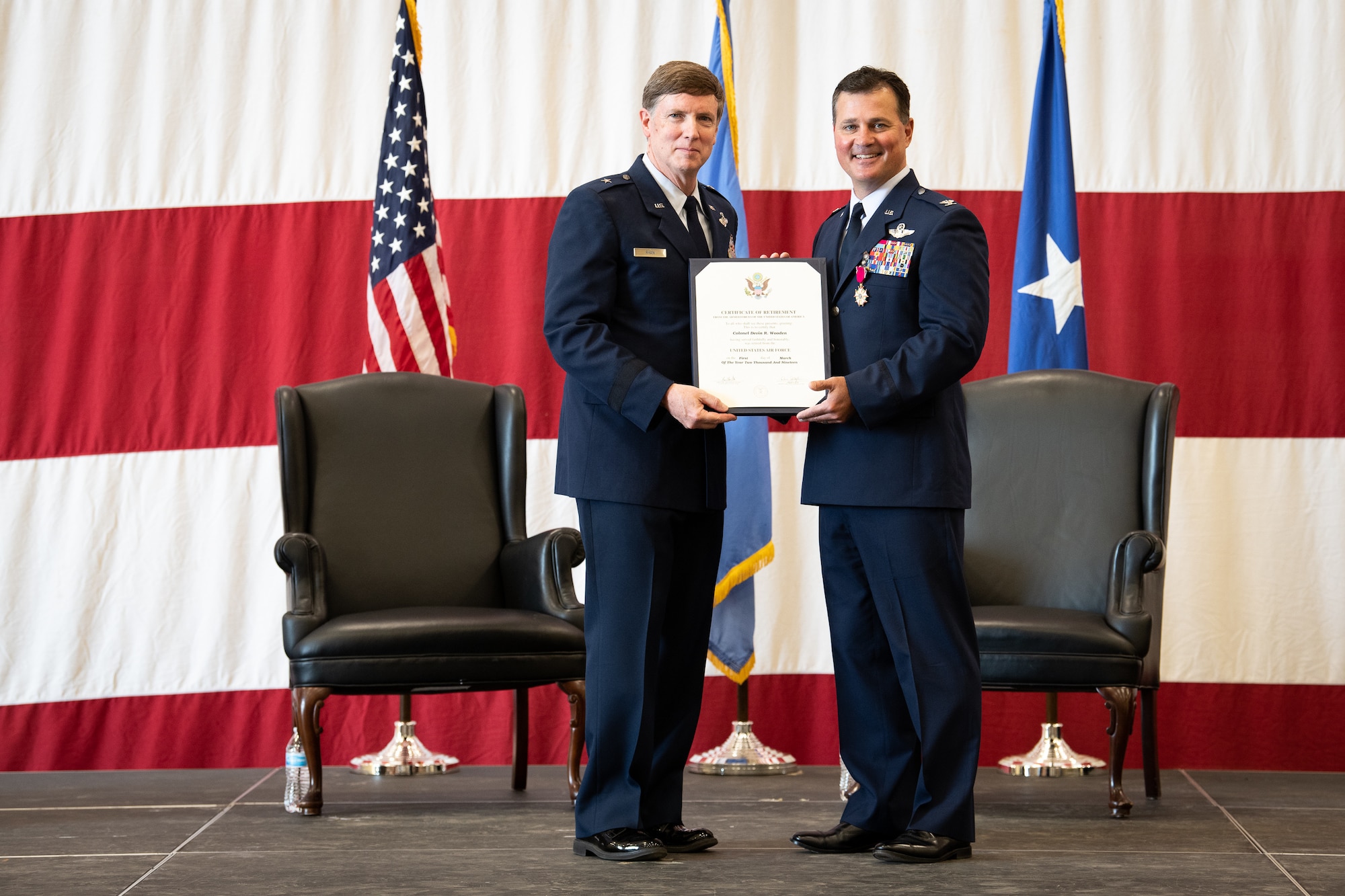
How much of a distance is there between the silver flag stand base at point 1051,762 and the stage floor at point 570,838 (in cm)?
8

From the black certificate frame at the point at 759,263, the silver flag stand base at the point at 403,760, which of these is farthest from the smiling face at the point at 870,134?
the silver flag stand base at the point at 403,760

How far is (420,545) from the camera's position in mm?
3576

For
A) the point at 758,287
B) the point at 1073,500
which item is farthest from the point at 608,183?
the point at 1073,500

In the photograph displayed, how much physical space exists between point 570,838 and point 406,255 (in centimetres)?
193

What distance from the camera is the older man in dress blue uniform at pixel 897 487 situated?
2.45 metres

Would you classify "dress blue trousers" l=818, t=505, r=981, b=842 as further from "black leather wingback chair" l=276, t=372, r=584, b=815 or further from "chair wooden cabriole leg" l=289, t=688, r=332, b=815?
"chair wooden cabriole leg" l=289, t=688, r=332, b=815

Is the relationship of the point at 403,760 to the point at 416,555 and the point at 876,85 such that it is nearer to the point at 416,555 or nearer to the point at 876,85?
the point at 416,555

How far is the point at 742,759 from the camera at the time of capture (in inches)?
152

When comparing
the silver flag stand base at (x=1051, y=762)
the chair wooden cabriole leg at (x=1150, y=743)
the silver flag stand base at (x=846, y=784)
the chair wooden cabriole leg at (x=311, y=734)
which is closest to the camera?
the chair wooden cabriole leg at (x=311, y=734)

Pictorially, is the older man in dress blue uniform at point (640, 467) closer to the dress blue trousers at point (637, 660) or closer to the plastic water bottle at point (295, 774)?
the dress blue trousers at point (637, 660)

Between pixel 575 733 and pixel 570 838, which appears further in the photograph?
pixel 575 733

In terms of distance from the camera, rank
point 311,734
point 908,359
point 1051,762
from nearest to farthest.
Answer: point 908,359
point 311,734
point 1051,762

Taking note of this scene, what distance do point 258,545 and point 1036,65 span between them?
3023 millimetres

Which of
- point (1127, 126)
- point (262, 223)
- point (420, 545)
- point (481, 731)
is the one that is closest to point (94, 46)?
point (262, 223)
